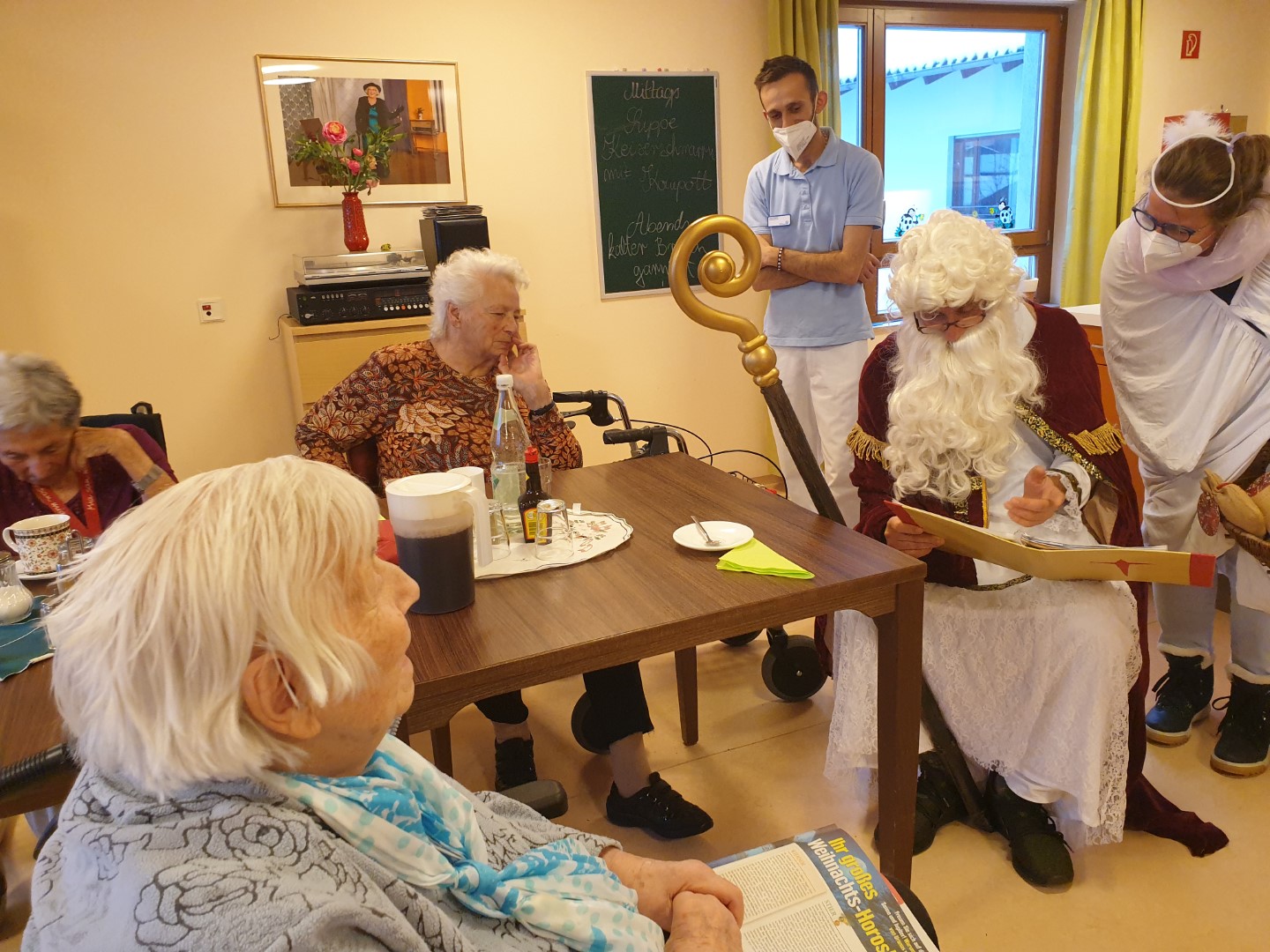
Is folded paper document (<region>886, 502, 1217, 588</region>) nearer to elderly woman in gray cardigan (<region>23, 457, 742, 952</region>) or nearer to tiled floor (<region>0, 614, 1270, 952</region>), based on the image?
tiled floor (<region>0, 614, 1270, 952</region>)

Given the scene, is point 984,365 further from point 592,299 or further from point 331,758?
point 592,299

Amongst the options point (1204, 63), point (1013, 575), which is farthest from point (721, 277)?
point (1204, 63)

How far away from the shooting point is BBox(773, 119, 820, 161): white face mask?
118 inches

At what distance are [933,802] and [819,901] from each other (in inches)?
35.1

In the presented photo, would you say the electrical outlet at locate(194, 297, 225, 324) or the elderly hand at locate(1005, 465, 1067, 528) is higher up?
the electrical outlet at locate(194, 297, 225, 324)

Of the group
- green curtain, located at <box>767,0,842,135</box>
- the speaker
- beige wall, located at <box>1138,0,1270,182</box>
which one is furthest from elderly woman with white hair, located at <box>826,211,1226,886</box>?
beige wall, located at <box>1138,0,1270,182</box>

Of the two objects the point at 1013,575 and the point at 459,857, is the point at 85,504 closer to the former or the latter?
the point at 459,857

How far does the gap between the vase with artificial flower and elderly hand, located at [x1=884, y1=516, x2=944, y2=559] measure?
8.43 feet

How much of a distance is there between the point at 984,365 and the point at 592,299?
2594 millimetres

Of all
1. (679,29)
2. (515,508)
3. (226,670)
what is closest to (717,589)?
(515,508)

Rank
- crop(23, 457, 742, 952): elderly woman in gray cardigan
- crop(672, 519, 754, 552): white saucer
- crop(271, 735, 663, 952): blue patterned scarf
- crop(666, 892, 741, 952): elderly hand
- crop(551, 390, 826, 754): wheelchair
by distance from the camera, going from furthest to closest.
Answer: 1. crop(551, 390, 826, 754): wheelchair
2. crop(672, 519, 754, 552): white saucer
3. crop(666, 892, 741, 952): elderly hand
4. crop(271, 735, 663, 952): blue patterned scarf
5. crop(23, 457, 742, 952): elderly woman in gray cardigan

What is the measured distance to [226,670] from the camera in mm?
669

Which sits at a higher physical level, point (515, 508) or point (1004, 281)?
point (1004, 281)

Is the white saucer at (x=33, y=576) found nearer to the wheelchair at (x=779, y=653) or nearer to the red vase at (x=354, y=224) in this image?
the wheelchair at (x=779, y=653)
